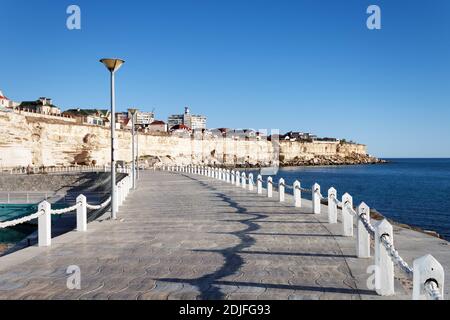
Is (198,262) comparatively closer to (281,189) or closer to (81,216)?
(81,216)

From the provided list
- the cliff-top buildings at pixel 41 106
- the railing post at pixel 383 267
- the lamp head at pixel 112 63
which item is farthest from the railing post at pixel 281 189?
the cliff-top buildings at pixel 41 106

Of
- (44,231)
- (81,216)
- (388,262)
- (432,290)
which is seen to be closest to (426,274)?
(432,290)

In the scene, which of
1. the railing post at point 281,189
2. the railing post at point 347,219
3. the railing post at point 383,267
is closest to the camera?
the railing post at point 383,267

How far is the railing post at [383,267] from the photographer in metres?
5.83

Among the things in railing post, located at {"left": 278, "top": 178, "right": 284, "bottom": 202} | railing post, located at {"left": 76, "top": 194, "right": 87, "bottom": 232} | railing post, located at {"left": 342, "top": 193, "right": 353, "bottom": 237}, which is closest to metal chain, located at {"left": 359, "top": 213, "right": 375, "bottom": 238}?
railing post, located at {"left": 342, "top": 193, "right": 353, "bottom": 237}

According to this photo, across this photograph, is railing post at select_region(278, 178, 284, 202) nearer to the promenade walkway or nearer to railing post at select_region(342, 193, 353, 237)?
the promenade walkway

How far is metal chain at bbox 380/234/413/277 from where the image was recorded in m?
4.97

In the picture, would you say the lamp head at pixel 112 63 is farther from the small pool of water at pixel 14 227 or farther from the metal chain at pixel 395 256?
the small pool of water at pixel 14 227

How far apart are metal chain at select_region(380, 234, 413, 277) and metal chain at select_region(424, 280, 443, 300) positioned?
59 cm

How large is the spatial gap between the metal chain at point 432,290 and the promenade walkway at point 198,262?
158cm

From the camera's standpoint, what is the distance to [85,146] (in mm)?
84000

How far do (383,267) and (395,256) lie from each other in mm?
573

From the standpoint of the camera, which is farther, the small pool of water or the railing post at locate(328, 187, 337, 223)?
the small pool of water
